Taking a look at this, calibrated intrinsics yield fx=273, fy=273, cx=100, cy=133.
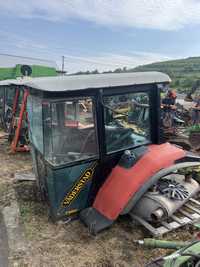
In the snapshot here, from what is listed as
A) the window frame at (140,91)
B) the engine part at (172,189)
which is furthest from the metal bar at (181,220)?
the window frame at (140,91)

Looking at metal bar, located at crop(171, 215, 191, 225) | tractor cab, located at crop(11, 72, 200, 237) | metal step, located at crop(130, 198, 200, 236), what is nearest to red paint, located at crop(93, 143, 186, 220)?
tractor cab, located at crop(11, 72, 200, 237)

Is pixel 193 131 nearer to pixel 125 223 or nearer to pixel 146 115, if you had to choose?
Answer: pixel 146 115

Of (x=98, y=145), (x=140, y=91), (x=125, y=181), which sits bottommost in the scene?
(x=125, y=181)

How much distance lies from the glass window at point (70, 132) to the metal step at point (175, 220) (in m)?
1.13

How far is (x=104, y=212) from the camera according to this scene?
358cm

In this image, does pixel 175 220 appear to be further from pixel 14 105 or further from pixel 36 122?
pixel 14 105

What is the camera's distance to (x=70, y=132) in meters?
3.70

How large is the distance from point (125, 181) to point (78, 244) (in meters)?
0.97

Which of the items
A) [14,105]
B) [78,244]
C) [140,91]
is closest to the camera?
[78,244]

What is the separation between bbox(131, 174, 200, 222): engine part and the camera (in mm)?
3477

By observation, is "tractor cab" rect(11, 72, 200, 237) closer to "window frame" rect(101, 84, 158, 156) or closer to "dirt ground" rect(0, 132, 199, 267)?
"window frame" rect(101, 84, 158, 156)

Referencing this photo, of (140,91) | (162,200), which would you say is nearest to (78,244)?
(162,200)

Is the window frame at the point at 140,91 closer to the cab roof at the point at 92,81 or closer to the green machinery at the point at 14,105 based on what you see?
the cab roof at the point at 92,81

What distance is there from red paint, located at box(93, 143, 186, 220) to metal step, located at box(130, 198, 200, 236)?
42 cm
